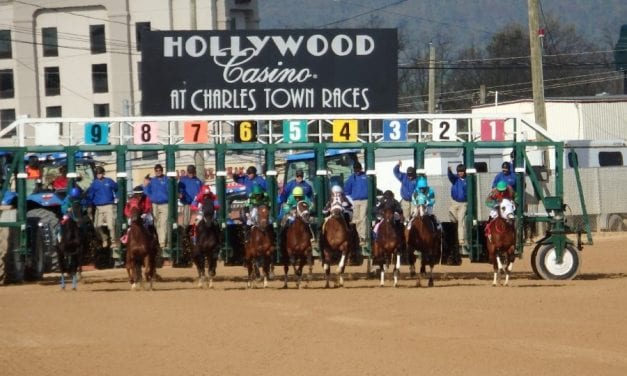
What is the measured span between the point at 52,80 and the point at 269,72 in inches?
2209

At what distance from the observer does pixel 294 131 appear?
92.1 ft

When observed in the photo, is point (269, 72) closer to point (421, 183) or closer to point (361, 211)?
point (361, 211)

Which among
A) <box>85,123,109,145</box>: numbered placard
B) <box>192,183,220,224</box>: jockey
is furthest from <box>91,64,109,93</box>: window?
<box>192,183,220,224</box>: jockey

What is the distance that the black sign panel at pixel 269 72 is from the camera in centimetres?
2947

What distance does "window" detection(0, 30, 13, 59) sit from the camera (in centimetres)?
8275

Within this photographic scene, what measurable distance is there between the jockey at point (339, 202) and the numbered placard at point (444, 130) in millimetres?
2343

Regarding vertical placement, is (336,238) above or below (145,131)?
below

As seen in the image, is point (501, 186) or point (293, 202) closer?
point (501, 186)

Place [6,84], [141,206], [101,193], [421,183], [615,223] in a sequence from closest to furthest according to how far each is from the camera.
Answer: [421,183], [141,206], [101,193], [615,223], [6,84]

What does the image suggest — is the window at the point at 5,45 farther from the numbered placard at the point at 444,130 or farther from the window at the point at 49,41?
the numbered placard at the point at 444,130

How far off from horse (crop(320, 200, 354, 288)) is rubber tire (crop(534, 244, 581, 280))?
3577 millimetres

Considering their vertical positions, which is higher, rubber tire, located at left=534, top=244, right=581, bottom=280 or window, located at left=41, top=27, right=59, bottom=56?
window, located at left=41, top=27, right=59, bottom=56

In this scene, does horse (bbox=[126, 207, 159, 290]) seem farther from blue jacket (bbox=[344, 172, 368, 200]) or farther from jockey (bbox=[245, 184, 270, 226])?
blue jacket (bbox=[344, 172, 368, 200])

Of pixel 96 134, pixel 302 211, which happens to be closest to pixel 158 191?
pixel 96 134
